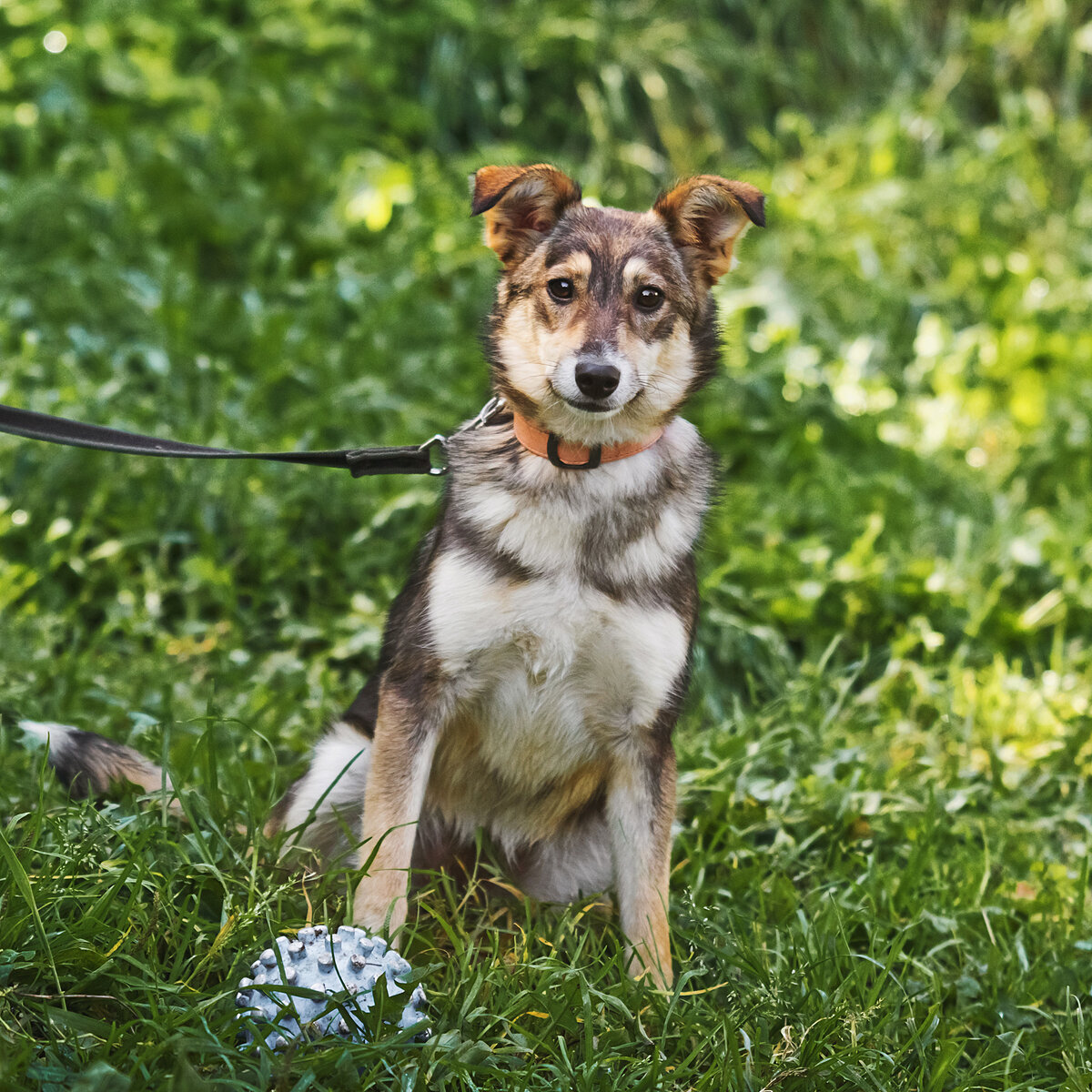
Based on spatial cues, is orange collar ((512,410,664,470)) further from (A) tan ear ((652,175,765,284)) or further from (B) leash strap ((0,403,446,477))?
(A) tan ear ((652,175,765,284))

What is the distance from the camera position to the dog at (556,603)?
261 cm

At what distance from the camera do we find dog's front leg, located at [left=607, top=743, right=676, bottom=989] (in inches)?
106

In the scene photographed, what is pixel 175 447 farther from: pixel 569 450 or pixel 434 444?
pixel 569 450

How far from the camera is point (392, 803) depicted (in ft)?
8.57

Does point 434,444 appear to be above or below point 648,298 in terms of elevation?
below

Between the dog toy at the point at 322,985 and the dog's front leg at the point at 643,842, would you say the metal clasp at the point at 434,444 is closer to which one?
the dog's front leg at the point at 643,842

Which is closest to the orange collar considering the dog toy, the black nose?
the black nose

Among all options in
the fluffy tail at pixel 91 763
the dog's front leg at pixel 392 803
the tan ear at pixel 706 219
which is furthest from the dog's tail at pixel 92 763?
the tan ear at pixel 706 219

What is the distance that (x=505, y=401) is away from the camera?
2.87 metres

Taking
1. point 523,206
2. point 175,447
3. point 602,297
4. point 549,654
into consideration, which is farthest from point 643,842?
point 523,206

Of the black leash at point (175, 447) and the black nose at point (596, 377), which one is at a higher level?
the black nose at point (596, 377)

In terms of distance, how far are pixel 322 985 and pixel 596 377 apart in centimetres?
134

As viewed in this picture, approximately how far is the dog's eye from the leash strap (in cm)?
59

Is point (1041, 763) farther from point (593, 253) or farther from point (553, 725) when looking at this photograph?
point (593, 253)
